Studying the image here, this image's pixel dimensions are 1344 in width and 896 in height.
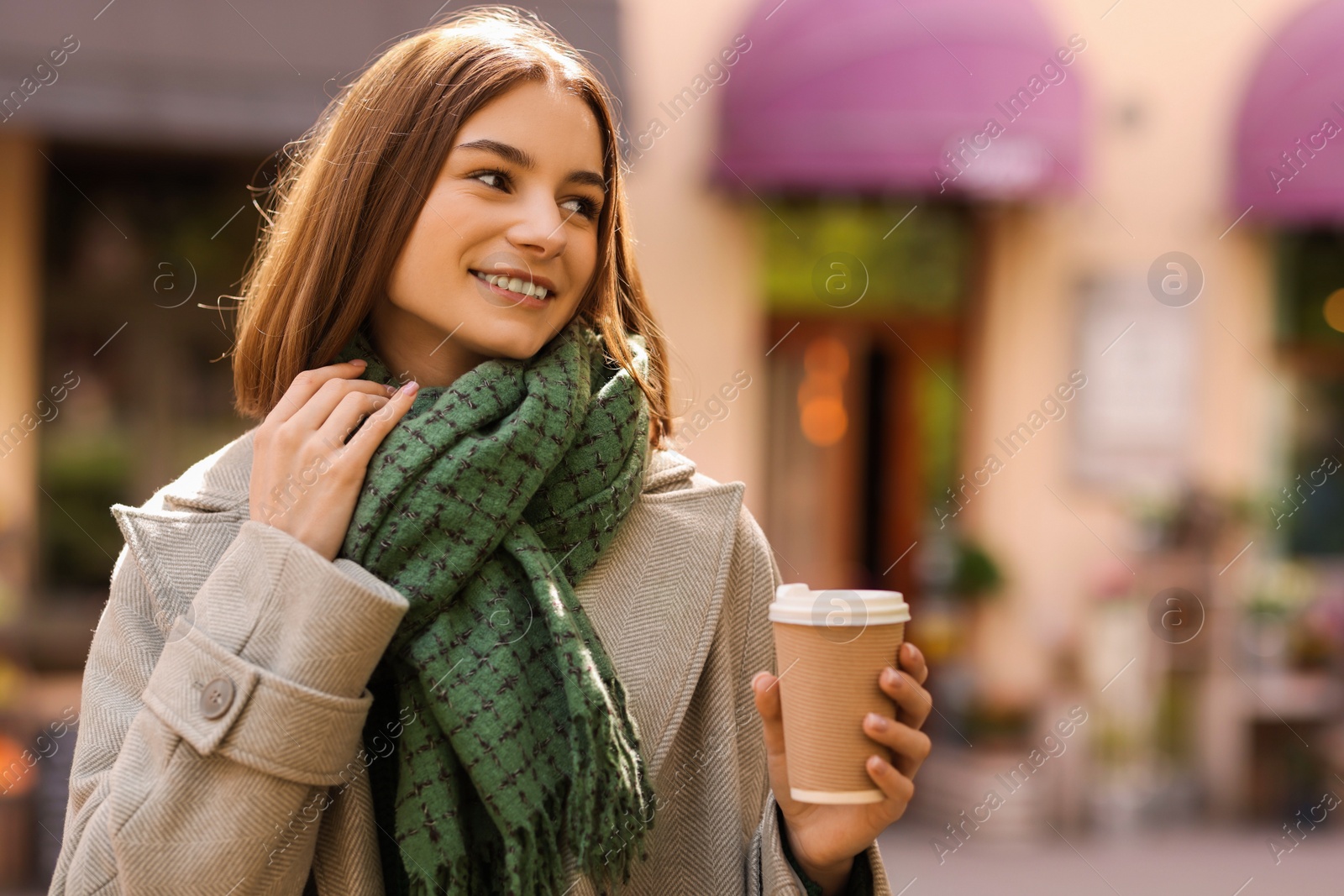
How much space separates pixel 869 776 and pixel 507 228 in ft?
2.78

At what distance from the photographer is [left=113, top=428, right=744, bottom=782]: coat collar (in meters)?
1.66

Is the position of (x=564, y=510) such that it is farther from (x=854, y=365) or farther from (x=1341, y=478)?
(x=1341, y=478)

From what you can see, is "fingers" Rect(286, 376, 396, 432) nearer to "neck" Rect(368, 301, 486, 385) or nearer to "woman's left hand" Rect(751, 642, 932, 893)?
"neck" Rect(368, 301, 486, 385)

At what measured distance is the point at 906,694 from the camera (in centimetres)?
145

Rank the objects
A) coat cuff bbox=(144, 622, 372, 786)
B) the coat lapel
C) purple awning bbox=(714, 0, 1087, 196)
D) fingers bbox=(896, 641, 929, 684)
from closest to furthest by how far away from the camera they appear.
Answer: coat cuff bbox=(144, 622, 372, 786) < fingers bbox=(896, 641, 929, 684) < the coat lapel < purple awning bbox=(714, 0, 1087, 196)

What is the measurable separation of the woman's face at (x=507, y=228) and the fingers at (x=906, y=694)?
2.19ft

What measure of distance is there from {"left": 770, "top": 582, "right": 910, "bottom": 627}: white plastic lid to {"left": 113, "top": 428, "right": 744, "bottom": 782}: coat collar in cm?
34

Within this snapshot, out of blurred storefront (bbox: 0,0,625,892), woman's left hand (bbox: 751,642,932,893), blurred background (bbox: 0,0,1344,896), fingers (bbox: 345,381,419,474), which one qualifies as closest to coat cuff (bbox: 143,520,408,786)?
fingers (bbox: 345,381,419,474)

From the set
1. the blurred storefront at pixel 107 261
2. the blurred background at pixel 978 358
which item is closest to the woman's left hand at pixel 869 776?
the blurred background at pixel 978 358

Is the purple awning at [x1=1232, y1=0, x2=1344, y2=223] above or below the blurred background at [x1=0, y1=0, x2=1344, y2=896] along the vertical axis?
above

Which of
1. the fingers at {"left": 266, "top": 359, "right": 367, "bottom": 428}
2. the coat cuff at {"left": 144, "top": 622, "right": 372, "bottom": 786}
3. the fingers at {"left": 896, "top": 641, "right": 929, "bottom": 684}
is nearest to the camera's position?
the coat cuff at {"left": 144, "top": 622, "right": 372, "bottom": 786}

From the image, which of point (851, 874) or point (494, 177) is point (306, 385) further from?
point (851, 874)

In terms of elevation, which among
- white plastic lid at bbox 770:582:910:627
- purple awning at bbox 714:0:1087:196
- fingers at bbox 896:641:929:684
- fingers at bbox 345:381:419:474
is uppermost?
purple awning at bbox 714:0:1087:196

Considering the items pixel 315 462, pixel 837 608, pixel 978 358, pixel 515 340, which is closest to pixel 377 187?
pixel 515 340
